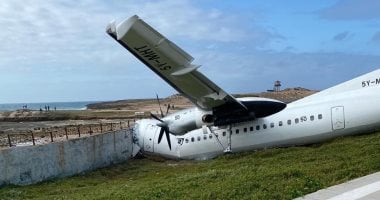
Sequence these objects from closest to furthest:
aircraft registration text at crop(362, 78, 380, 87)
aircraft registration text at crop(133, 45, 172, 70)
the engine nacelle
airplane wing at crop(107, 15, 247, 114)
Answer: airplane wing at crop(107, 15, 247, 114) < aircraft registration text at crop(133, 45, 172, 70) < aircraft registration text at crop(362, 78, 380, 87) < the engine nacelle

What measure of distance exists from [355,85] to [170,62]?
8685 millimetres

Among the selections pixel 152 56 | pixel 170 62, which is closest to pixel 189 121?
pixel 170 62

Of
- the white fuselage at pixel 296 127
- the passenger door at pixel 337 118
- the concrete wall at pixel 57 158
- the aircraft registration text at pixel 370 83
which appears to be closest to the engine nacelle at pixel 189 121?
the white fuselage at pixel 296 127

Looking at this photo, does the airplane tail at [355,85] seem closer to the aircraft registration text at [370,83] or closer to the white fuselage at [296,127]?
the aircraft registration text at [370,83]

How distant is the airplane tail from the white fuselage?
248 millimetres

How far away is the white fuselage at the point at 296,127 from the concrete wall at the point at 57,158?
163 inches

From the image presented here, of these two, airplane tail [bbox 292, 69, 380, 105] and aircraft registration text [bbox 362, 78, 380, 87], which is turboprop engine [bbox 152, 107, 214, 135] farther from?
aircraft registration text [bbox 362, 78, 380, 87]

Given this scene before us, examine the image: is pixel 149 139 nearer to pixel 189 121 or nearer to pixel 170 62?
pixel 189 121

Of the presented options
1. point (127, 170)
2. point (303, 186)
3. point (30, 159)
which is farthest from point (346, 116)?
point (30, 159)

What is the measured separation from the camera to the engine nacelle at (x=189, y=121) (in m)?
22.3

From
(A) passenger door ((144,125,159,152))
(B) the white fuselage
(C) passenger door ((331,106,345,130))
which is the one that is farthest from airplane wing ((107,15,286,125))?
(A) passenger door ((144,125,159,152))

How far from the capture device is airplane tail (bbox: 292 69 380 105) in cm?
2108

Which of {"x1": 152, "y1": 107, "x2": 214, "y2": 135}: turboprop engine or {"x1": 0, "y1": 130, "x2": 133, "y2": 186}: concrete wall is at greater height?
{"x1": 152, "y1": 107, "x2": 214, "y2": 135}: turboprop engine

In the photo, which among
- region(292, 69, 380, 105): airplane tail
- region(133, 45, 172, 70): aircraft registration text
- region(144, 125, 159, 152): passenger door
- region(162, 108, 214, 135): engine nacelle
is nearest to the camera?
region(133, 45, 172, 70): aircraft registration text
